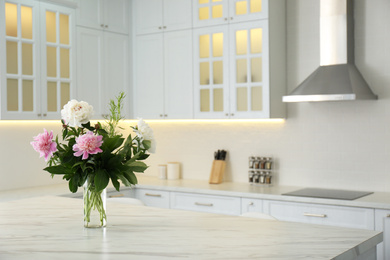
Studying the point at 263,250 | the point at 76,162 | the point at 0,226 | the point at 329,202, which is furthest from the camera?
the point at 329,202

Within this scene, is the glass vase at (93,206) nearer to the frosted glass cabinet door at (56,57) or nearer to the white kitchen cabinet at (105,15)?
the frosted glass cabinet door at (56,57)

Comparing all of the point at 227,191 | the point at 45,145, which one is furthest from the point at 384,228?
the point at 45,145

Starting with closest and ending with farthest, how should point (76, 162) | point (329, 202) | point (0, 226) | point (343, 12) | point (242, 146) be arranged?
point (76, 162)
point (0, 226)
point (329, 202)
point (343, 12)
point (242, 146)

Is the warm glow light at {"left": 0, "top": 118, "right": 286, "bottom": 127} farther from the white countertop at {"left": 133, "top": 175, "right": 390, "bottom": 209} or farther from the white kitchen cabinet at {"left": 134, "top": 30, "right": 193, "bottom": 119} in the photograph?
the white countertop at {"left": 133, "top": 175, "right": 390, "bottom": 209}

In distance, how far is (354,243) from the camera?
7.09ft

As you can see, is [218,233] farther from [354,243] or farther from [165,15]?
[165,15]

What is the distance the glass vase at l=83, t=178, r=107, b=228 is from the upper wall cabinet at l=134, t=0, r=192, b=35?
9.39 feet

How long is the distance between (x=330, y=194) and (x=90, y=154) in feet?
7.74

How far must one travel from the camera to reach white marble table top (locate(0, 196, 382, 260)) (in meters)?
2.00

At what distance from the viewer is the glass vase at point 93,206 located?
7.72 feet

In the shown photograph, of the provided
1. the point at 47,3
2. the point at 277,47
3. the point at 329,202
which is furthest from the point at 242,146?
the point at 47,3

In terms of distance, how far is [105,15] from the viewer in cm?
517

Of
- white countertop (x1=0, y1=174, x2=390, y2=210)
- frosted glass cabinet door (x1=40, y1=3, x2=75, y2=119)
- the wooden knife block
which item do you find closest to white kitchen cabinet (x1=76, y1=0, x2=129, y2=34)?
frosted glass cabinet door (x1=40, y1=3, x2=75, y2=119)

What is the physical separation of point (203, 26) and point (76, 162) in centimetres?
281
